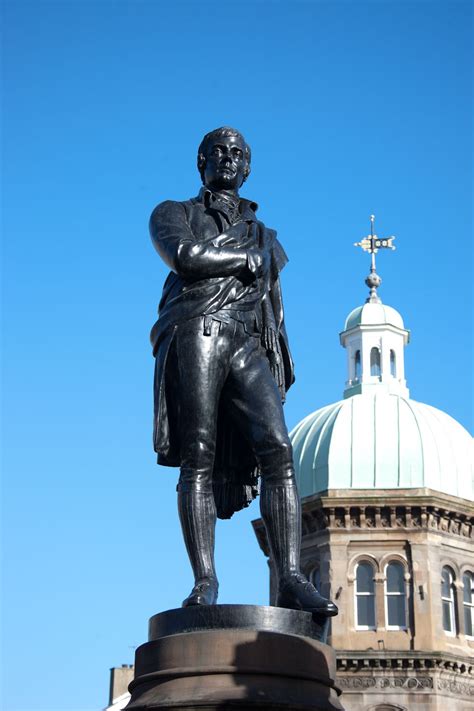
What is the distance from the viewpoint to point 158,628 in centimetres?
733

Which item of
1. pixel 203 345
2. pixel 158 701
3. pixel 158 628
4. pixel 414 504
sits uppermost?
pixel 414 504

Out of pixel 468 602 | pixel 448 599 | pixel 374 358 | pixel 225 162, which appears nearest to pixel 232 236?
pixel 225 162

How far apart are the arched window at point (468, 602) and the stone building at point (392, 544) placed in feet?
0.13

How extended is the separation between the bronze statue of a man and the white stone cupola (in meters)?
35.7

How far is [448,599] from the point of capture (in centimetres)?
3950

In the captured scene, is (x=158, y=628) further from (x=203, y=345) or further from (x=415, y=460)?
(x=415, y=460)

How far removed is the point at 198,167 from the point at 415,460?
3277cm

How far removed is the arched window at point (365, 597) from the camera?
38406mm

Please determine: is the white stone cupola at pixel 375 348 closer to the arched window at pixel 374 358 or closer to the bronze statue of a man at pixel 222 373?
the arched window at pixel 374 358

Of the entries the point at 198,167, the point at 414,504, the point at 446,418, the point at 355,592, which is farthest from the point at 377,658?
the point at 198,167

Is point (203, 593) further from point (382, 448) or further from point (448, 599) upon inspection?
point (382, 448)

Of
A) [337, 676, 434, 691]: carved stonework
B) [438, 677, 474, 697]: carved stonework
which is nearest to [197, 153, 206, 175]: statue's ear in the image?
[337, 676, 434, 691]: carved stonework

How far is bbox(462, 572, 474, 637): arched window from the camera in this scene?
39562mm

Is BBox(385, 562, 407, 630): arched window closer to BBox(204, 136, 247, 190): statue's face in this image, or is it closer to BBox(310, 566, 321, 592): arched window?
BBox(310, 566, 321, 592): arched window
